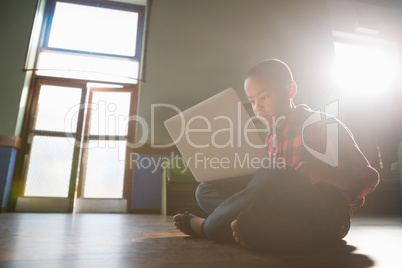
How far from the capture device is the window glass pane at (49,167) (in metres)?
2.89

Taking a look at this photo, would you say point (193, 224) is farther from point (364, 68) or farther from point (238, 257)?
point (364, 68)

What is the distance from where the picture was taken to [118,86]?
130 inches

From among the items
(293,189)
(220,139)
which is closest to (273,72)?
(220,139)

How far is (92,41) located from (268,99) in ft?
10.3

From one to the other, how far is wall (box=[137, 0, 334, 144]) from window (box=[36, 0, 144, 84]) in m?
0.28

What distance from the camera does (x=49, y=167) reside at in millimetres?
2965

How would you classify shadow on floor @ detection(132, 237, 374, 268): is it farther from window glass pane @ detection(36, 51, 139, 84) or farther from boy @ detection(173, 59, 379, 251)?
window glass pane @ detection(36, 51, 139, 84)

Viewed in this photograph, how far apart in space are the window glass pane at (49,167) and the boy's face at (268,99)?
8.85 feet

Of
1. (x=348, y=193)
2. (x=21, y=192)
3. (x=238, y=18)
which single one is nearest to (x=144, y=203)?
(x=21, y=192)

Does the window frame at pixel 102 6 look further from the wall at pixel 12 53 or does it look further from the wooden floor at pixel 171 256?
the wooden floor at pixel 171 256

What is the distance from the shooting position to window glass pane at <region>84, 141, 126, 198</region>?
301 centimetres

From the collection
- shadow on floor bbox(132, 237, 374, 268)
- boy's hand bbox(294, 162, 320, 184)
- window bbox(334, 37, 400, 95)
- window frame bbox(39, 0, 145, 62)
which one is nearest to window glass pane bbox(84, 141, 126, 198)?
window frame bbox(39, 0, 145, 62)

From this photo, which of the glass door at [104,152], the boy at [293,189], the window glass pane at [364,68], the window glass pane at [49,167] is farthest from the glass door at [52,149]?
the window glass pane at [364,68]

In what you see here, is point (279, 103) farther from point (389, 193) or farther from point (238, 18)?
point (238, 18)
